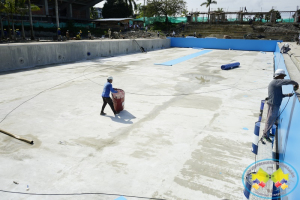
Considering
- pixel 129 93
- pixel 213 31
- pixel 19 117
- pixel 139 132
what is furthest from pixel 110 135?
pixel 213 31

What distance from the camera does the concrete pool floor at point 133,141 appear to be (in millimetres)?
5008

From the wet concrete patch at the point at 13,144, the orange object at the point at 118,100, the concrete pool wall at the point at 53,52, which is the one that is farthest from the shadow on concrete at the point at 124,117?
the concrete pool wall at the point at 53,52

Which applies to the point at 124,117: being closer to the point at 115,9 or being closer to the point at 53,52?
Answer: the point at 53,52

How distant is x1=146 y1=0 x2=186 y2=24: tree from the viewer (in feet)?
185

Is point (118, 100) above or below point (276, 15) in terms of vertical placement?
below

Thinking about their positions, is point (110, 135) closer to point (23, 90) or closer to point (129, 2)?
point (23, 90)

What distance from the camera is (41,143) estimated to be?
670cm

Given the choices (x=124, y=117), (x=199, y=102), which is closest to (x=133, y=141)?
(x=124, y=117)

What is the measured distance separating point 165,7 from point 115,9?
13149 millimetres

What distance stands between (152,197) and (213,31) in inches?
2001

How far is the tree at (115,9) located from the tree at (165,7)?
6868mm

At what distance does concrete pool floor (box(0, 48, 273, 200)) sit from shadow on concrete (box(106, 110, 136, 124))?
0.04 meters

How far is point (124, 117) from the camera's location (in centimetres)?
876

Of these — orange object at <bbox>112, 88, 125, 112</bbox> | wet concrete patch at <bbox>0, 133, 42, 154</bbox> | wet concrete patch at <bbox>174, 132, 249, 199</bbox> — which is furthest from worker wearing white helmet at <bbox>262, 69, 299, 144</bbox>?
wet concrete patch at <bbox>0, 133, 42, 154</bbox>
